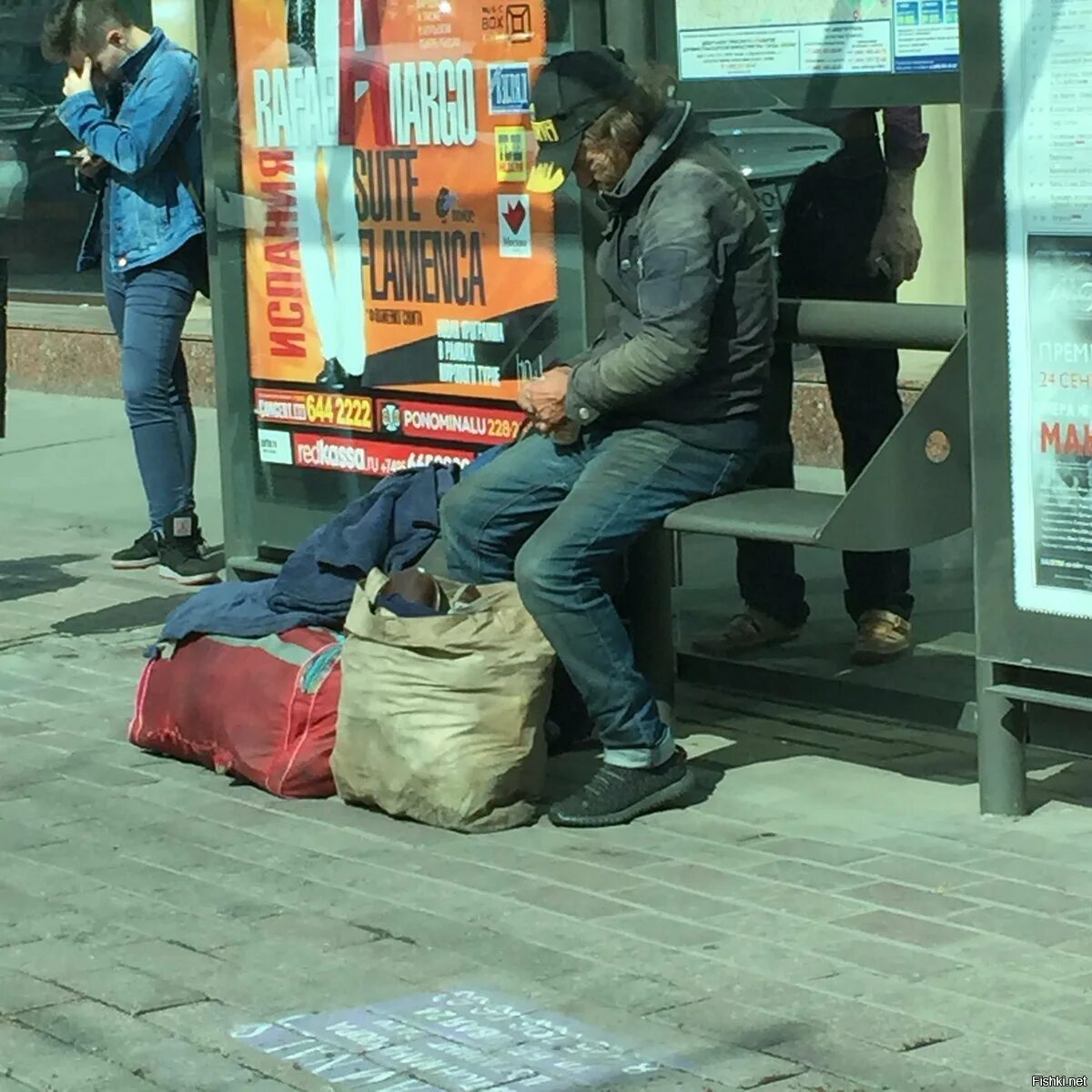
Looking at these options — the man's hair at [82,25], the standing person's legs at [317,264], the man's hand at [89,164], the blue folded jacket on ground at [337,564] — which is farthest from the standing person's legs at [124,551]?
the blue folded jacket on ground at [337,564]

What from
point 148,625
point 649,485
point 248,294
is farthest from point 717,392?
point 148,625

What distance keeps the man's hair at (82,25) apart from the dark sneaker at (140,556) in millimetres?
1654

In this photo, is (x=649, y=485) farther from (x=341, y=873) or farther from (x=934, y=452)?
(x=341, y=873)

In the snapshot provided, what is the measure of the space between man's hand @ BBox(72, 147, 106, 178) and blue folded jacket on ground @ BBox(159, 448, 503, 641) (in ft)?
8.72

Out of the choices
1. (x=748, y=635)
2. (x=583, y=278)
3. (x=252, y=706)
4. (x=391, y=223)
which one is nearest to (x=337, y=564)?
(x=252, y=706)

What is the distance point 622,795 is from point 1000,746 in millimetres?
794

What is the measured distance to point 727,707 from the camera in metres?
A: 6.15

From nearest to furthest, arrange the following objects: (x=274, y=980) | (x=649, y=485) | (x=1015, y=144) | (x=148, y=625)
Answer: (x=274, y=980) → (x=1015, y=144) → (x=649, y=485) → (x=148, y=625)

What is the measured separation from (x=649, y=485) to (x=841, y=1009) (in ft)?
4.89

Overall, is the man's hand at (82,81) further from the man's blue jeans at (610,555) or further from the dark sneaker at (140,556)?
the man's blue jeans at (610,555)

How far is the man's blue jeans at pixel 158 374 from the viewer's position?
8086mm

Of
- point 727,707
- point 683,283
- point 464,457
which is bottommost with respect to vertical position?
point 727,707

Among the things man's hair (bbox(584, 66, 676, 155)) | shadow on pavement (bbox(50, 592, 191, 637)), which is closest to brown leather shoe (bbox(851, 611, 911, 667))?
man's hair (bbox(584, 66, 676, 155))

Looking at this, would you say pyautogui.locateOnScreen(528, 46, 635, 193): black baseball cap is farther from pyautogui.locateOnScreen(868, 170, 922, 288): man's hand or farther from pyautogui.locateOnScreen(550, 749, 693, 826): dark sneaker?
pyautogui.locateOnScreen(550, 749, 693, 826): dark sneaker
